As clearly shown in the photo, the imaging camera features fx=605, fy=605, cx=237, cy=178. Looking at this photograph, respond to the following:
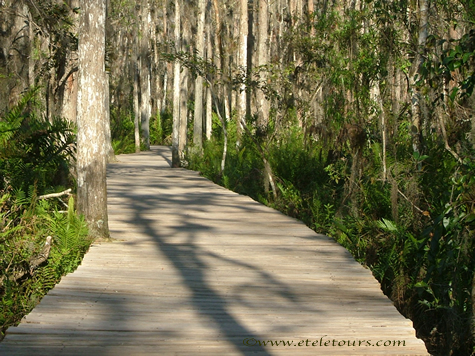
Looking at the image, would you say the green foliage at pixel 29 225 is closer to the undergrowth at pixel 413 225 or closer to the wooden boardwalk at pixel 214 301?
the wooden boardwalk at pixel 214 301

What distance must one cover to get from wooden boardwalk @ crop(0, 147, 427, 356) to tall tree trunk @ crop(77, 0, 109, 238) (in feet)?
1.56

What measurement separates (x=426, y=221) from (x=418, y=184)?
56 centimetres

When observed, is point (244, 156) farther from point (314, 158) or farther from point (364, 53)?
point (364, 53)

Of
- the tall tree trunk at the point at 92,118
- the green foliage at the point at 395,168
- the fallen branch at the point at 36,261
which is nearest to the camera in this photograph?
the green foliage at the point at 395,168

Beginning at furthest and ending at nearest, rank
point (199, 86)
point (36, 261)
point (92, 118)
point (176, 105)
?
point (199, 86), point (176, 105), point (92, 118), point (36, 261)

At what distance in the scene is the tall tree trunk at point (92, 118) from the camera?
6.98 metres

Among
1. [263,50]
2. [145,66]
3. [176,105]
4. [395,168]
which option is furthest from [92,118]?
[145,66]

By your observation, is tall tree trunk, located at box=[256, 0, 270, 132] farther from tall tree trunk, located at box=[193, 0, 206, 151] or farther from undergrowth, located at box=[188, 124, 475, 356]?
undergrowth, located at box=[188, 124, 475, 356]

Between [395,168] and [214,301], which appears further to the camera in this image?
[395,168]

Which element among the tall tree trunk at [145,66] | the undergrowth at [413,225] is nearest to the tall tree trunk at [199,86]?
the tall tree trunk at [145,66]

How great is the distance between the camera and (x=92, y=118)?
23.0 feet

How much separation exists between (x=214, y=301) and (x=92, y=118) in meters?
3.01

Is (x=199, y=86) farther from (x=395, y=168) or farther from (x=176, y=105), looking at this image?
(x=395, y=168)

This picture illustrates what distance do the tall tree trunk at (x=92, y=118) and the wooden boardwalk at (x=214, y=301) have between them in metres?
0.47
